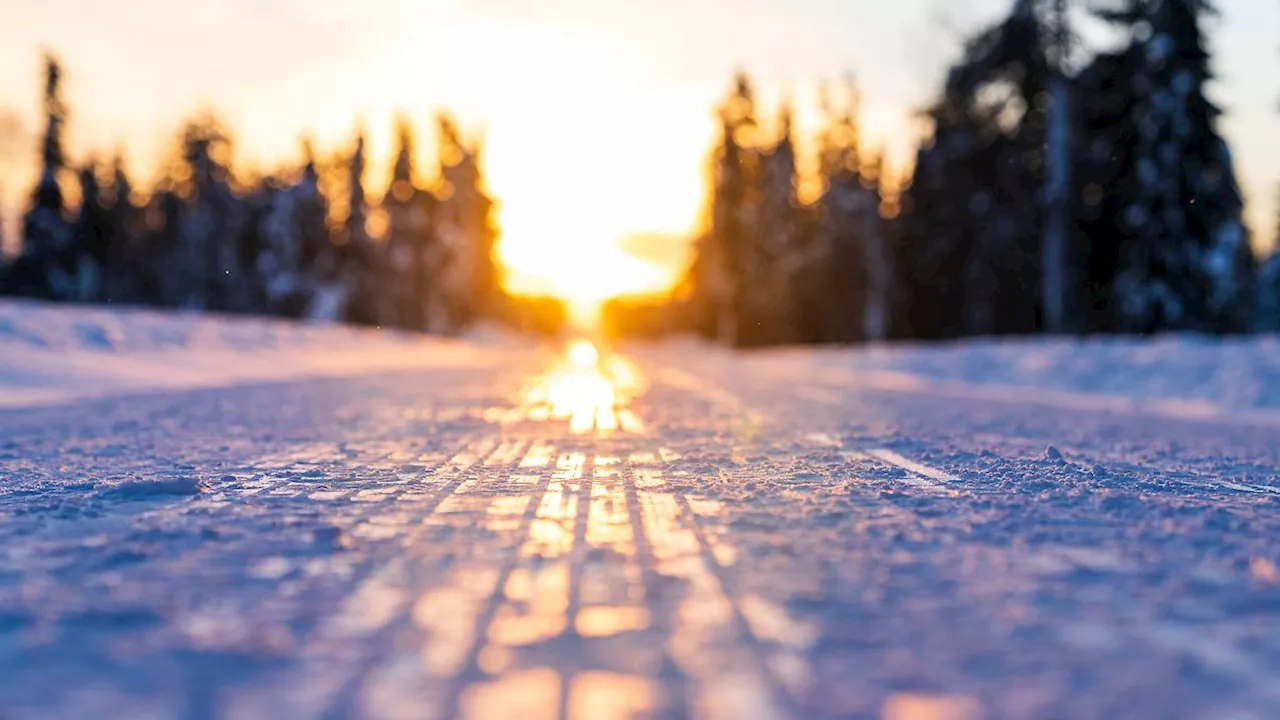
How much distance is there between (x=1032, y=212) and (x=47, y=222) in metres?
50.9

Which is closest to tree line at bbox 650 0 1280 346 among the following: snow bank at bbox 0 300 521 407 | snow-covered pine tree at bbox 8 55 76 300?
snow bank at bbox 0 300 521 407

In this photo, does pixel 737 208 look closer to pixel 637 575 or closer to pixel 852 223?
pixel 852 223

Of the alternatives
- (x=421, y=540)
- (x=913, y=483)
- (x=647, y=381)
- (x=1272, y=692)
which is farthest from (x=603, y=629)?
(x=647, y=381)

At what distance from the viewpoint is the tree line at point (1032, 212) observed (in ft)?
103

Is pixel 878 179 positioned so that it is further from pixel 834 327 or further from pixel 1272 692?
pixel 1272 692

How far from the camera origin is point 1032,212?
3747 centimetres

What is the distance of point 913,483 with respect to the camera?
596 cm

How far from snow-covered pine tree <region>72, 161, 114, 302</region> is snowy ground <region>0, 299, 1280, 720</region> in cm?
5915

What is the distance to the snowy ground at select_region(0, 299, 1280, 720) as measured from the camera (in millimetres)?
2592

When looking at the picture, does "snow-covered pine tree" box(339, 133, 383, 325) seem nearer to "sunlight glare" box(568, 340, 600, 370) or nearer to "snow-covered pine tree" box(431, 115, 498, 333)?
"snow-covered pine tree" box(431, 115, 498, 333)

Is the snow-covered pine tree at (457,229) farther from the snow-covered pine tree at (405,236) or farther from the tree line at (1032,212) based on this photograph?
the tree line at (1032,212)

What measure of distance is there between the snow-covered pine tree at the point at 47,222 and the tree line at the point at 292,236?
5518 mm

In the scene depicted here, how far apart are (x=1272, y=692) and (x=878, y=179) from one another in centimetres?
5477

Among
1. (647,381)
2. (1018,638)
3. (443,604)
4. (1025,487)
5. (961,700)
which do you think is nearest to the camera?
(961,700)
